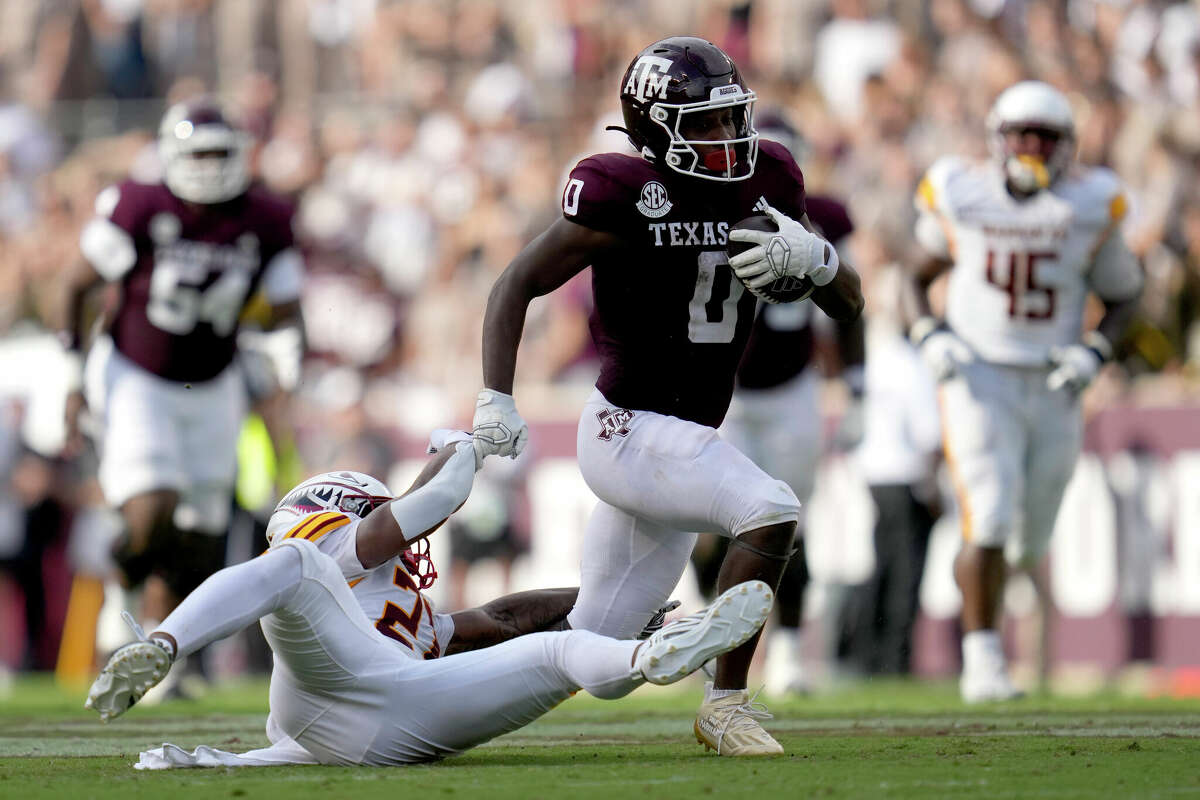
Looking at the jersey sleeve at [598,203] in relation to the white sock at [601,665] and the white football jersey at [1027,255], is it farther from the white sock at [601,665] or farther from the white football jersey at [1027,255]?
the white football jersey at [1027,255]

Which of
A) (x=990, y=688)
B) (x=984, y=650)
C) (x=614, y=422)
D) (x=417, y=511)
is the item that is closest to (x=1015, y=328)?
(x=984, y=650)

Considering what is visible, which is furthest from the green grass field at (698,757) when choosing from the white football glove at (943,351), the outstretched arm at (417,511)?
the white football glove at (943,351)

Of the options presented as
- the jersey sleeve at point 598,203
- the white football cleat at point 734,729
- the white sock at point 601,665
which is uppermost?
the jersey sleeve at point 598,203

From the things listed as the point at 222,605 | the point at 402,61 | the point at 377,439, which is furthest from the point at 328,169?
the point at 222,605

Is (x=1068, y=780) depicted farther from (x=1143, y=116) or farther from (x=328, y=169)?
(x=328, y=169)

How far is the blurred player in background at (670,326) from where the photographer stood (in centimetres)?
532

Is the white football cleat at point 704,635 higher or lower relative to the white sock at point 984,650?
higher

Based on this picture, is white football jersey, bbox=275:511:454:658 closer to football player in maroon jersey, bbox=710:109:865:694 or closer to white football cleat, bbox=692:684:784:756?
white football cleat, bbox=692:684:784:756

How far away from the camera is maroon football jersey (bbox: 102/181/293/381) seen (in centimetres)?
870

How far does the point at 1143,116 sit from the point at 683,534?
6335 millimetres

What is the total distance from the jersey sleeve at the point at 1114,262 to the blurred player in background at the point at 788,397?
1028mm

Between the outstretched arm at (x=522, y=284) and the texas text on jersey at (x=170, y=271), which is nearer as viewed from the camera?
the outstretched arm at (x=522, y=284)

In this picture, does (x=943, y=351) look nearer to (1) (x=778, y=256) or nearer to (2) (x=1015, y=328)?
(2) (x=1015, y=328)

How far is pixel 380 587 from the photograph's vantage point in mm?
5301
